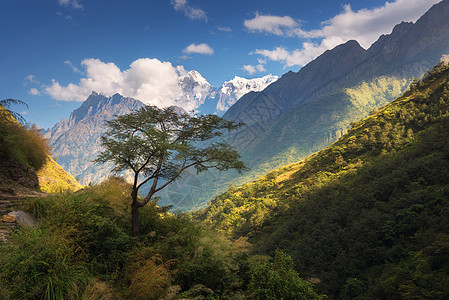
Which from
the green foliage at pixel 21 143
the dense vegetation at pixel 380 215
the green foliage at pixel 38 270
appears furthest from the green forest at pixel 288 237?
the green foliage at pixel 21 143

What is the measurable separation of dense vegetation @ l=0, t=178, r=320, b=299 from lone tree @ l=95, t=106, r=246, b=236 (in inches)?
67.7

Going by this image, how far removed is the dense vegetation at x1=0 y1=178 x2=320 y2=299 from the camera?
4.84 metres

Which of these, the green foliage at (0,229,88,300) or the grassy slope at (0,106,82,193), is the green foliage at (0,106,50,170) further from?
the green foliage at (0,229,88,300)

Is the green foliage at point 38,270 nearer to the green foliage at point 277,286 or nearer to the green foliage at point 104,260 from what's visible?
the green foliage at point 104,260

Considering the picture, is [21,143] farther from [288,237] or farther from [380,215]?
[288,237]

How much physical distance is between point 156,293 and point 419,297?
1914 cm

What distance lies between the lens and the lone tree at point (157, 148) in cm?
835

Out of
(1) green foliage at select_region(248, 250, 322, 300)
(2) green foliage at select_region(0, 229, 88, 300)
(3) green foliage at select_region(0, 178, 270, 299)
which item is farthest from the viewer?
(1) green foliage at select_region(248, 250, 322, 300)

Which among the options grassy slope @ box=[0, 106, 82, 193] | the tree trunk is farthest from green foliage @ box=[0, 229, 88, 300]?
grassy slope @ box=[0, 106, 82, 193]

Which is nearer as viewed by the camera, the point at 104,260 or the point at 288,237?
the point at 104,260

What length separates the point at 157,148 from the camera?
8.34 m

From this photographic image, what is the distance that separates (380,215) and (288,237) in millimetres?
14847

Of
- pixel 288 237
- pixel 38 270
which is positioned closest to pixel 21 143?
pixel 38 270

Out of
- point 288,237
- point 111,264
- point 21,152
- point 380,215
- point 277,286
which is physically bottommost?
point 288,237
